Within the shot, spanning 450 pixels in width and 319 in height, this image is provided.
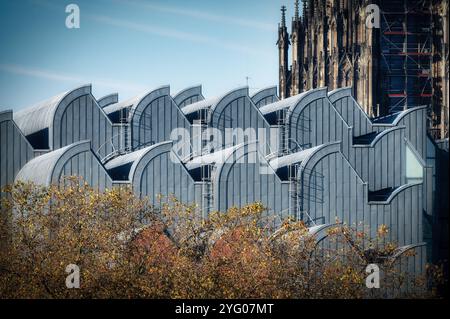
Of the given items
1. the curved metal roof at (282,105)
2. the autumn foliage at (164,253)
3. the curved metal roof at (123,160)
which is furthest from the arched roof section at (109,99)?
the autumn foliage at (164,253)

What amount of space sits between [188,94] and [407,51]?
12432 millimetres

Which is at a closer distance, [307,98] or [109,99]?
[307,98]

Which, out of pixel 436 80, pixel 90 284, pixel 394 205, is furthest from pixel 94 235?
pixel 436 80

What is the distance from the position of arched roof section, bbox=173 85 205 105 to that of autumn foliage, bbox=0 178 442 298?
1461cm

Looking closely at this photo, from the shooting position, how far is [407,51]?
202 ft

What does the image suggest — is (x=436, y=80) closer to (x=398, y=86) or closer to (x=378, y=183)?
(x=398, y=86)

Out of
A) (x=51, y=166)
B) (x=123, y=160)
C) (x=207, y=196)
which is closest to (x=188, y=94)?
(x=123, y=160)

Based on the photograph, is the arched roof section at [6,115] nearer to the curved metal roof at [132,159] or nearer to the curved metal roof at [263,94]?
the curved metal roof at [132,159]

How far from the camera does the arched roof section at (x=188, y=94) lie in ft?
175

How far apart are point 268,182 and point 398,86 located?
67.4ft

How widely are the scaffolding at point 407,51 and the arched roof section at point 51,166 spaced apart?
75.3 feet

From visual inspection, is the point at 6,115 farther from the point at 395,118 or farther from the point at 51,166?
the point at 395,118

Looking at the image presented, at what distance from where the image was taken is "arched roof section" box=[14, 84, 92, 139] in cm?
4400

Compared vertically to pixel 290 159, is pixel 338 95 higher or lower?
higher
